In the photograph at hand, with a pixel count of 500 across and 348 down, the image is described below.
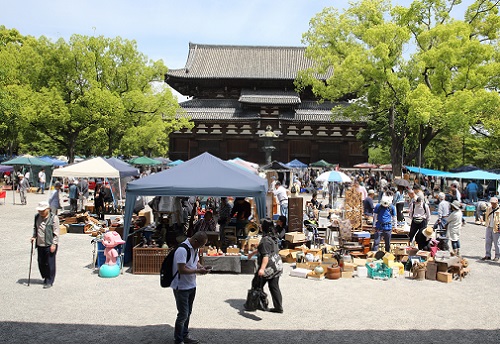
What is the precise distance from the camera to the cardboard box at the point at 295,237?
10.0m

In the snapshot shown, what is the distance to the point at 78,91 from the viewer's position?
25844mm

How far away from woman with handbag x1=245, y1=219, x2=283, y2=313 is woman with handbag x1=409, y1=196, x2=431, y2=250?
17.0ft

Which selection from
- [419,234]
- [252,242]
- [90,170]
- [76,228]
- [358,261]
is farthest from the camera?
[90,170]

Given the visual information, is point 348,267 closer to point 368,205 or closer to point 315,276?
point 315,276

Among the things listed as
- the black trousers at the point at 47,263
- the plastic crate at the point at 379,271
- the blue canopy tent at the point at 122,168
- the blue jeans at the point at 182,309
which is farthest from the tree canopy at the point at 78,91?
the blue jeans at the point at 182,309

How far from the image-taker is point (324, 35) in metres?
23.1

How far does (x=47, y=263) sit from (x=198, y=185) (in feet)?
9.59

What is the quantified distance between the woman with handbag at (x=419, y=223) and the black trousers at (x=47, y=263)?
779 centimetres

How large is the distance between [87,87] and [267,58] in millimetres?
21070

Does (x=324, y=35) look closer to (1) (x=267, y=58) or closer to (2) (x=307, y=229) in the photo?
(2) (x=307, y=229)

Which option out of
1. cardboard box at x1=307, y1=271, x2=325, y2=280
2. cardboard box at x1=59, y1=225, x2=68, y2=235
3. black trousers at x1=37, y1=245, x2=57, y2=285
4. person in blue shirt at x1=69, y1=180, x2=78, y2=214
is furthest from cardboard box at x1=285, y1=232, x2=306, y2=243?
person in blue shirt at x1=69, y1=180, x2=78, y2=214

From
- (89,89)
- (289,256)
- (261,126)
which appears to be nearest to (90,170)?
(289,256)

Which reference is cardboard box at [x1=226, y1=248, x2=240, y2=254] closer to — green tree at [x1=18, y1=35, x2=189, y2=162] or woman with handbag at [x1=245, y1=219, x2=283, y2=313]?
woman with handbag at [x1=245, y1=219, x2=283, y2=313]

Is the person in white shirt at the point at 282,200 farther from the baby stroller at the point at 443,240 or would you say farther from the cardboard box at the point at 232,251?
the cardboard box at the point at 232,251
